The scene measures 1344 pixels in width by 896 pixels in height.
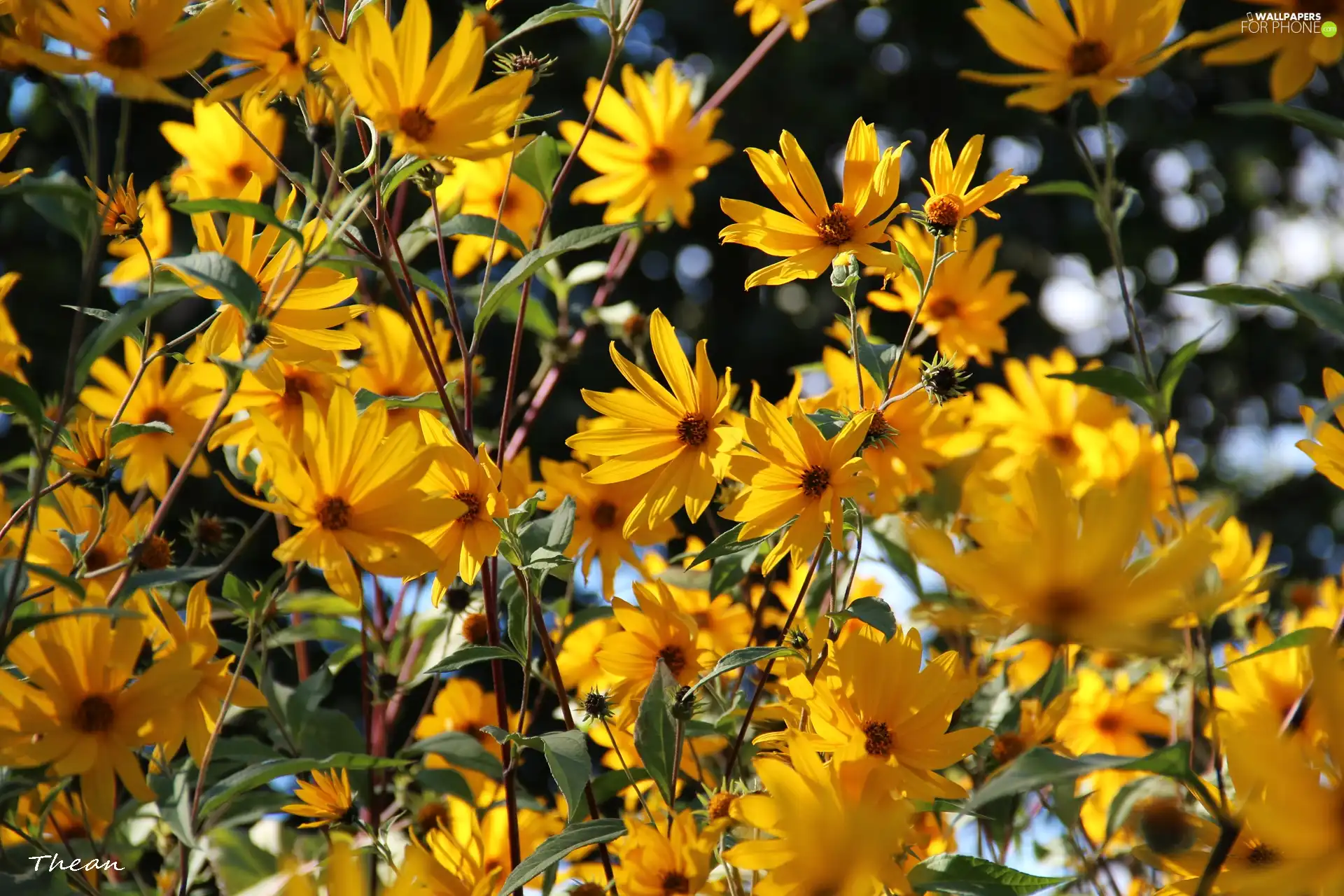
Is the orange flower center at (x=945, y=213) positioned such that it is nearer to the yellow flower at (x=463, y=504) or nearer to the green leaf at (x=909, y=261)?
the green leaf at (x=909, y=261)

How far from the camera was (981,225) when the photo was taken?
12.6 ft

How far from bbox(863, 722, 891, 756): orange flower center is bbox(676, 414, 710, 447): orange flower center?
10.8 inches

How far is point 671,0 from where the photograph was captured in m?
→ 3.44

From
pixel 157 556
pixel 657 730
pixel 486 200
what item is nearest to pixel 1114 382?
pixel 657 730

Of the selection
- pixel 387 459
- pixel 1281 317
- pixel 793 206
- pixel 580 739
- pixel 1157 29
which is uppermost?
pixel 1157 29

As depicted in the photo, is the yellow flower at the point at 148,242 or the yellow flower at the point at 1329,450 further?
the yellow flower at the point at 148,242

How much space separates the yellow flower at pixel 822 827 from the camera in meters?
0.64

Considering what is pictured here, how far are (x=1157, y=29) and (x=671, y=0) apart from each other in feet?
9.22

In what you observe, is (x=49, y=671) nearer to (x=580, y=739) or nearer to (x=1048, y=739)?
(x=580, y=739)

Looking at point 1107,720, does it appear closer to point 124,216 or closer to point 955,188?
point 955,188

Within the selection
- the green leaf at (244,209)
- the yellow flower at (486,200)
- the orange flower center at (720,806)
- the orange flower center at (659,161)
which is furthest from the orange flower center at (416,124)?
the orange flower center at (659,161)

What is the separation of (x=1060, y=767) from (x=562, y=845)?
35 cm

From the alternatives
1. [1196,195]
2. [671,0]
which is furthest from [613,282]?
[1196,195]

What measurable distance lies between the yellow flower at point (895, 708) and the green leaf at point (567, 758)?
16cm
